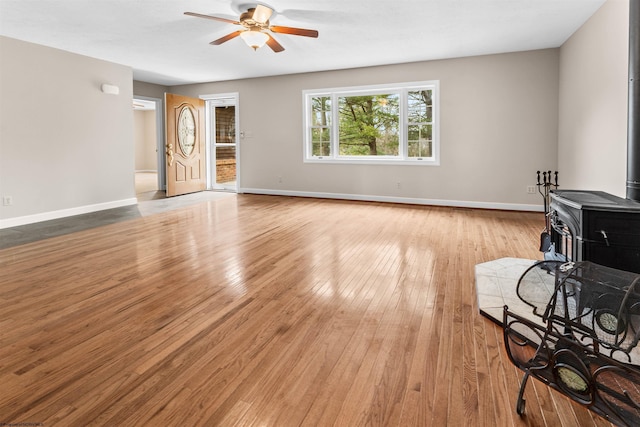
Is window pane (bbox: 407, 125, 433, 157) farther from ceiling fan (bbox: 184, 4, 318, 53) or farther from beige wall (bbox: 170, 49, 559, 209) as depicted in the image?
ceiling fan (bbox: 184, 4, 318, 53)

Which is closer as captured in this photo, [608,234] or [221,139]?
[608,234]

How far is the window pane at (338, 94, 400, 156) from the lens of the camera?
7.11m

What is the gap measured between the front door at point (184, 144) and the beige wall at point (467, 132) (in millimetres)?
1894

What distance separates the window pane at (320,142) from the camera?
7746 millimetres

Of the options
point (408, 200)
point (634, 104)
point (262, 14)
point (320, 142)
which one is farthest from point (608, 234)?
point (320, 142)

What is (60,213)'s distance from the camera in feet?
19.5

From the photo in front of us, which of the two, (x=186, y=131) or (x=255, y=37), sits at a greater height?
(x=255, y=37)

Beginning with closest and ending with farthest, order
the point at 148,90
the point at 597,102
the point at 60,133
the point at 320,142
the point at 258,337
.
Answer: the point at 258,337, the point at 597,102, the point at 60,133, the point at 320,142, the point at 148,90

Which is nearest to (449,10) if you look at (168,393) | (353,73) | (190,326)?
(353,73)

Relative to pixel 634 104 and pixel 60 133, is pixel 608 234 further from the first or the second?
pixel 60 133

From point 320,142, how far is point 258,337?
611cm

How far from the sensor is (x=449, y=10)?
4.28 metres

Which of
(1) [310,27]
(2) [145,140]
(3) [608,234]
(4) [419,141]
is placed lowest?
(3) [608,234]

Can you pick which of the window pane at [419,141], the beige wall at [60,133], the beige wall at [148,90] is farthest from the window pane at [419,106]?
the beige wall at [148,90]
